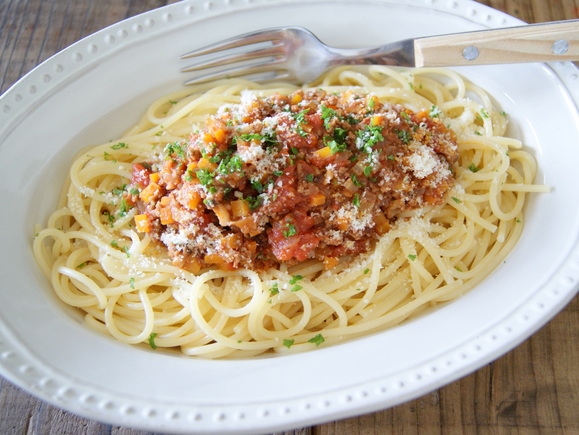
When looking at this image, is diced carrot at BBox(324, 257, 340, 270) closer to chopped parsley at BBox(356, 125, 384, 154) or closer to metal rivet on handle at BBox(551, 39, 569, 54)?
chopped parsley at BBox(356, 125, 384, 154)

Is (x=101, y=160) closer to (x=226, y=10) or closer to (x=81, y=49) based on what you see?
(x=81, y=49)

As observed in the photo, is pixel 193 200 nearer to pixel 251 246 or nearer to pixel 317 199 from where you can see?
pixel 251 246

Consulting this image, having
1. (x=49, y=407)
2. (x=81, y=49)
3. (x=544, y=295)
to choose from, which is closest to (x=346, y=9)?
(x=81, y=49)

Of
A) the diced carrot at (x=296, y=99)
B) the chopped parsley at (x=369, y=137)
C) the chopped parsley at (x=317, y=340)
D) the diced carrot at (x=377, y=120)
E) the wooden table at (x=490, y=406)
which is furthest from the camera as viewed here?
the diced carrot at (x=296, y=99)

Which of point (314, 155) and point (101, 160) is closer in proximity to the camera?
point (314, 155)

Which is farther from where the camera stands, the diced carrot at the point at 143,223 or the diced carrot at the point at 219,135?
the diced carrot at the point at 143,223

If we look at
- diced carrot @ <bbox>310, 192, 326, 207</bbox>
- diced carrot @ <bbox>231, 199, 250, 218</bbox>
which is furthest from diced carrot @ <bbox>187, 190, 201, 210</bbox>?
diced carrot @ <bbox>310, 192, 326, 207</bbox>

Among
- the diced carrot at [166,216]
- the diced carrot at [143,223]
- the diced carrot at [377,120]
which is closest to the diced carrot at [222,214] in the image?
the diced carrot at [166,216]

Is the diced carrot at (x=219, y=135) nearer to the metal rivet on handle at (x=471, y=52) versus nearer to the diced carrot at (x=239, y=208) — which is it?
the diced carrot at (x=239, y=208)
